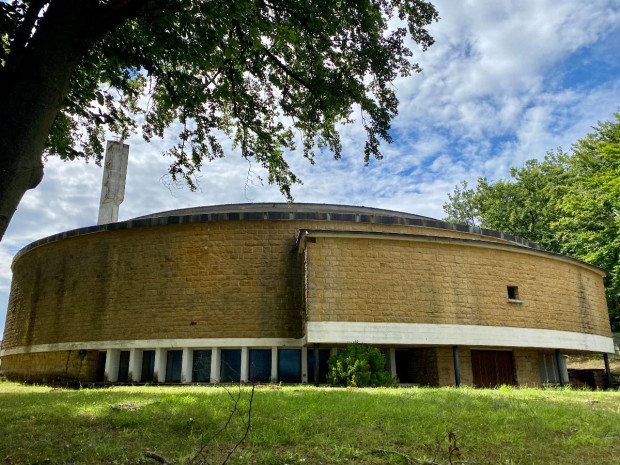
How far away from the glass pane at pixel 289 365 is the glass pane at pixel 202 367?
235 centimetres

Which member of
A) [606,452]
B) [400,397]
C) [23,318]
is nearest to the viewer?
[606,452]

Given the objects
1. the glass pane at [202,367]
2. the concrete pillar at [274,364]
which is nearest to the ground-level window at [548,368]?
the concrete pillar at [274,364]

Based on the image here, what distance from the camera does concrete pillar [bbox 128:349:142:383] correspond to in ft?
52.1

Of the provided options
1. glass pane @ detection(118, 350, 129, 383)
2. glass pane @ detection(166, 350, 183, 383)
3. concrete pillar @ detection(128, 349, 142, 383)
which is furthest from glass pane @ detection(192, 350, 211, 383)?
glass pane @ detection(118, 350, 129, 383)

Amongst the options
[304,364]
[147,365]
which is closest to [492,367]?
[304,364]

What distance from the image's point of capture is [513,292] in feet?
53.9

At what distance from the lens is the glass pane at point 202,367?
50.8 feet

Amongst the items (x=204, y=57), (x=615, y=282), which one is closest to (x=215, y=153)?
(x=204, y=57)

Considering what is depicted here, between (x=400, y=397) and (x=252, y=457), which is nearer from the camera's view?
(x=252, y=457)

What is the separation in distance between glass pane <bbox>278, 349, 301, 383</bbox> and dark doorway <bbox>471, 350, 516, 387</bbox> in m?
6.09

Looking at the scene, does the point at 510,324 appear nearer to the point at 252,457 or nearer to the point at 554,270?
the point at 554,270

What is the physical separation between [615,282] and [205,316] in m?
24.4

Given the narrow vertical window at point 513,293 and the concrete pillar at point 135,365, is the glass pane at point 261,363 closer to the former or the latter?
the concrete pillar at point 135,365

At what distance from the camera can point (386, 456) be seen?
564 centimetres
